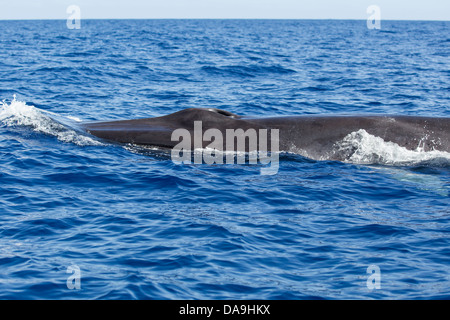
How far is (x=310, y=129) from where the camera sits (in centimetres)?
1598

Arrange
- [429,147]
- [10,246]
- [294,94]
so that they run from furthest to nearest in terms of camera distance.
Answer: [294,94] < [429,147] < [10,246]

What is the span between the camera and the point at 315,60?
152ft

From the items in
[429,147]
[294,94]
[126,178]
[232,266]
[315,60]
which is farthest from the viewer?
[315,60]

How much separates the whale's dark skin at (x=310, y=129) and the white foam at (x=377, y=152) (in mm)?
132

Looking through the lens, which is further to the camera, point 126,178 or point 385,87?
point 385,87

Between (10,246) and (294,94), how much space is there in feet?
70.8

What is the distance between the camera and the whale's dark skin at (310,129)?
1559cm

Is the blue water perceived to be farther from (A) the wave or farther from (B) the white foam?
(A) the wave

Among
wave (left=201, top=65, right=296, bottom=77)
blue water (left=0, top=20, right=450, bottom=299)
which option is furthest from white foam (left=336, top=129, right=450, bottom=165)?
wave (left=201, top=65, right=296, bottom=77)

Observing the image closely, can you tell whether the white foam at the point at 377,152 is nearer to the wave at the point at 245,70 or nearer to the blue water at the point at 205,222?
the blue water at the point at 205,222

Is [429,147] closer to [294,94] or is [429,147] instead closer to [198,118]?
[198,118]

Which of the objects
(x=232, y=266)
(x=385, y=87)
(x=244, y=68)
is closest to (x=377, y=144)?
(x=232, y=266)

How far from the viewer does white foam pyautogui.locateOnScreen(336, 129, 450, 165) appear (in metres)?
15.3

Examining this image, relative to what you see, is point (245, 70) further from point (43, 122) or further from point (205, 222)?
point (205, 222)
